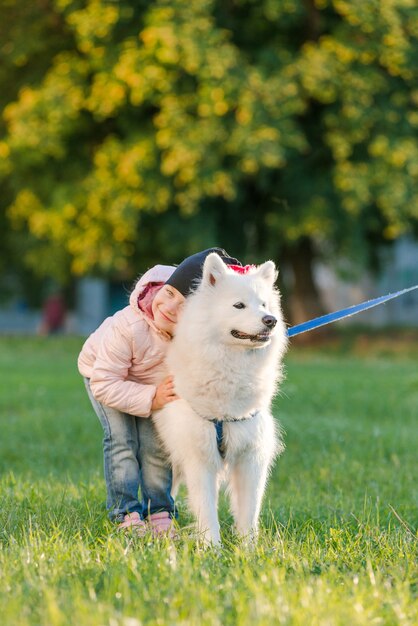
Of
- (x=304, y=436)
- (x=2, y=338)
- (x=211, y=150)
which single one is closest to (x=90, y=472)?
(x=304, y=436)

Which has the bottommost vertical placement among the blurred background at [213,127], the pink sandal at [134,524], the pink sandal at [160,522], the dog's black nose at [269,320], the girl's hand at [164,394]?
the pink sandal at [160,522]

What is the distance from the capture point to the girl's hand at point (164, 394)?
5176 mm

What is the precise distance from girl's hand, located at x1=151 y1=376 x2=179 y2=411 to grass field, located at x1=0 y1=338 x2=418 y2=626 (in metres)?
0.66

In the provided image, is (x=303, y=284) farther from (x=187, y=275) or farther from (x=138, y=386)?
(x=187, y=275)

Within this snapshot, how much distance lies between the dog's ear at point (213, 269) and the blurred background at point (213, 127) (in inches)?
536

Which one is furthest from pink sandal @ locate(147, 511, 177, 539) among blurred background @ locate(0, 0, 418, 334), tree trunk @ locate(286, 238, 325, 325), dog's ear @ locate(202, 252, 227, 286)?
tree trunk @ locate(286, 238, 325, 325)

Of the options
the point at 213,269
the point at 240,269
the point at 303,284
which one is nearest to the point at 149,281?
the point at 240,269

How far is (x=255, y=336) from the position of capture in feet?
15.7

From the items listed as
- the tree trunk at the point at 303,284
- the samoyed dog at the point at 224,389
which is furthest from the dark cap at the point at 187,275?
the tree trunk at the point at 303,284

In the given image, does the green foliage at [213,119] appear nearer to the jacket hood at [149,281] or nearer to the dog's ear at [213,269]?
the jacket hood at [149,281]

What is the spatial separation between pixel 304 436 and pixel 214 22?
40.3ft

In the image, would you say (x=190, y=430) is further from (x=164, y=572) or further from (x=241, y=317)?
(x=164, y=572)

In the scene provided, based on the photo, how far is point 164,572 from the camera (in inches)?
151

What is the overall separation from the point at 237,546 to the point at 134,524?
0.67 m
